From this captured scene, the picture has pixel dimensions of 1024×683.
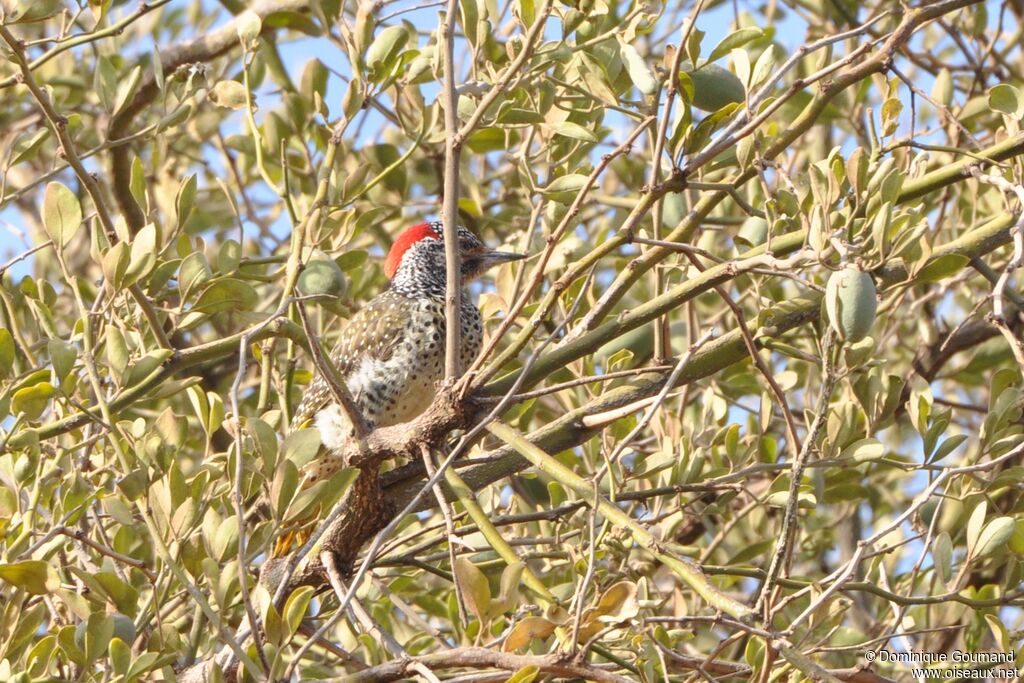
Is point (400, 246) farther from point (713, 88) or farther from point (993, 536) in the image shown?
point (993, 536)

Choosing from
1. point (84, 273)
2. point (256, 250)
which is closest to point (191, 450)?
point (256, 250)

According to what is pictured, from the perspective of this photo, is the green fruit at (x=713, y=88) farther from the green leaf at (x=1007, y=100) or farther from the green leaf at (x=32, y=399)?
the green leaf at (x=32, y=399)

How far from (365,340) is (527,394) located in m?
1.99

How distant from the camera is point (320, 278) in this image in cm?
301

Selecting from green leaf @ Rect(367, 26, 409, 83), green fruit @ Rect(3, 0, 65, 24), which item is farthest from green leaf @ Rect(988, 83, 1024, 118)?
green fruit @ Rect(3, 0, 65, 24)

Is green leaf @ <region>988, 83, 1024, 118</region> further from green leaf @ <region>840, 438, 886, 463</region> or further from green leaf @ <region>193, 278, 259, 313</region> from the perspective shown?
green leaf @ <region>193, 278, 259, 313</region>

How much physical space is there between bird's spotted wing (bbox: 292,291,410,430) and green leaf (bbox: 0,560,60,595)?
2.03m

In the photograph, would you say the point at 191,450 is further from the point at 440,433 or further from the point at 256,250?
the point at 440,433

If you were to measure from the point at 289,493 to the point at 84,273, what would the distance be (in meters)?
3.57

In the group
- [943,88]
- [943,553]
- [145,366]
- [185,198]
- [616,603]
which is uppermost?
[185,198]

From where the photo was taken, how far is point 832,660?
3.88 m

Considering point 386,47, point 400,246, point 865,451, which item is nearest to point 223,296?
point 386,47

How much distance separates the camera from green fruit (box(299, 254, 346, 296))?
3.01 m

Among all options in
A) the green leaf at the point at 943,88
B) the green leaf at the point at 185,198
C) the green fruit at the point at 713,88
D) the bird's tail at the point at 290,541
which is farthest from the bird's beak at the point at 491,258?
the green fruit at the point at 713,88
